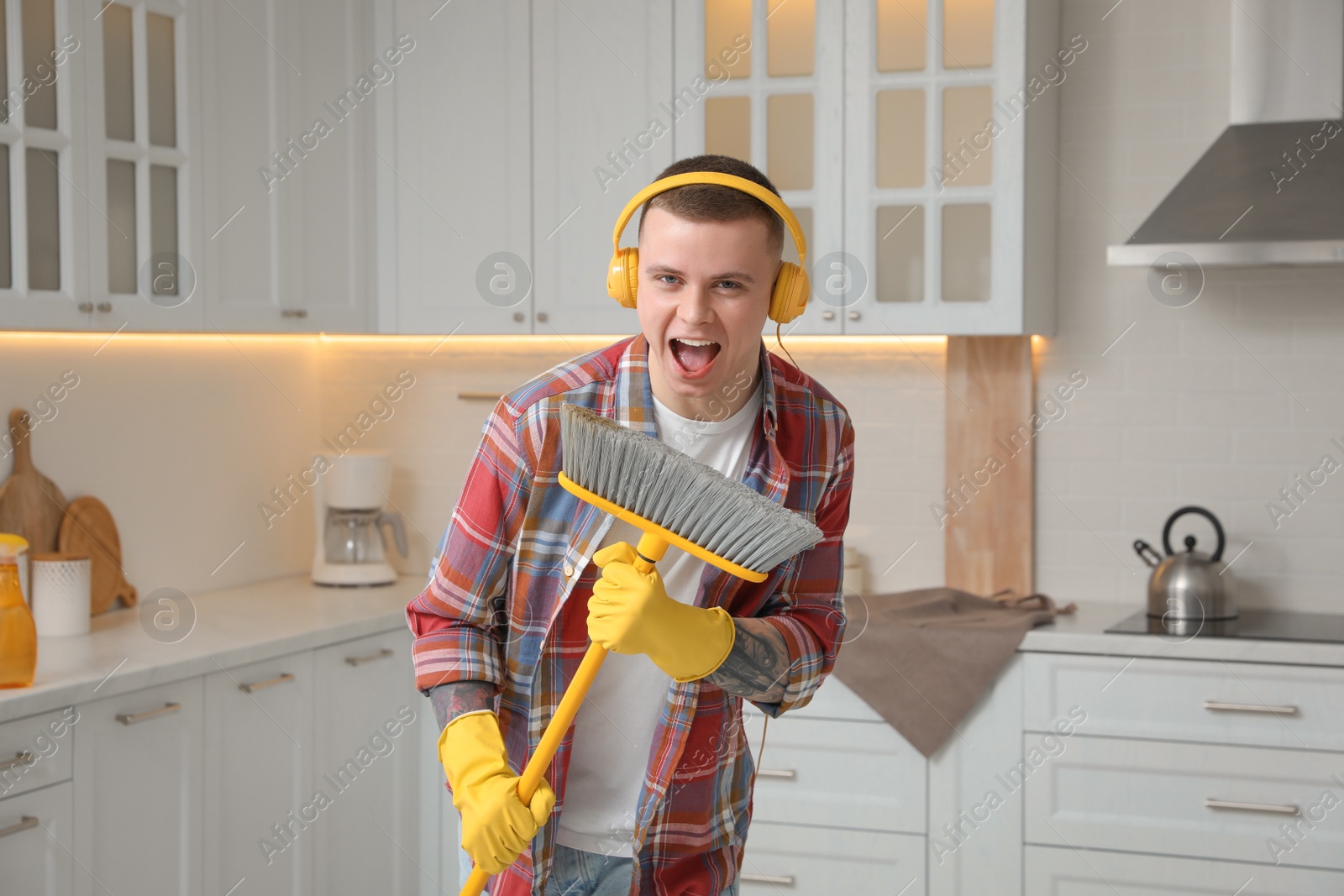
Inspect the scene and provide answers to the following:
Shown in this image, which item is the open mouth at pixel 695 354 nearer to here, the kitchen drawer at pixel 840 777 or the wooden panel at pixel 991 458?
the kitchen drawer at pixel 840 777

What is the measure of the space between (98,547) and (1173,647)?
7.40 ft

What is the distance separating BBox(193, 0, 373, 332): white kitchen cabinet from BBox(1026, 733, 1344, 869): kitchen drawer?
194cm

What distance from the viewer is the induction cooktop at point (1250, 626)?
8.57 ft

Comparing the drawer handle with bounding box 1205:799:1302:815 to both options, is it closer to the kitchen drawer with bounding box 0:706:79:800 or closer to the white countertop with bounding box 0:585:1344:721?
the white countertop with bounding box 0:585:1344:721

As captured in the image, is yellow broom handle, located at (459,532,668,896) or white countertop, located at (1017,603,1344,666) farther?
white countertop, located at (1017,603,1344,666)

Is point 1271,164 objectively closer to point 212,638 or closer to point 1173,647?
point 1173,647

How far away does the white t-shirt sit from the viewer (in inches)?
55.0

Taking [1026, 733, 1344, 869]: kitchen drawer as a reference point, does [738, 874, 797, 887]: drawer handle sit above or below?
below

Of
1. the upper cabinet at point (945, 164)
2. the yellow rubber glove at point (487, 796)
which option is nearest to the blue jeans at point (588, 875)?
the yellow rubber glove at point (487, 796)

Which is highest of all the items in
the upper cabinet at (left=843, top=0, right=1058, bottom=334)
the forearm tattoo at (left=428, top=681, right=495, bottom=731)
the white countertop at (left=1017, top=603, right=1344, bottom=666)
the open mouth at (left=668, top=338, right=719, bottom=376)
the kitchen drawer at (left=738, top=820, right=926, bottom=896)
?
the upper cabinet at (left=843, top=0, right=1058, bottom=334)

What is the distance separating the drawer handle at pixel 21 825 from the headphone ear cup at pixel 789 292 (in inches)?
60.7

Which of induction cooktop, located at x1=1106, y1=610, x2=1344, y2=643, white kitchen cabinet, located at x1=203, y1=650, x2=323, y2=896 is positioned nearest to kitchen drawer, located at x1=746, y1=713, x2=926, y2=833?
Result: induction cooktop, located at x1=1106, y1=610, x2=1344, y2=643

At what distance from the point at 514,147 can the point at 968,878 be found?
6.41ft

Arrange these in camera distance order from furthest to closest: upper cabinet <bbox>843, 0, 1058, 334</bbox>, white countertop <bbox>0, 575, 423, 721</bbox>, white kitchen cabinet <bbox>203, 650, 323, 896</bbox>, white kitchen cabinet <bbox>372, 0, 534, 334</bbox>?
1. white kitchen cabinet <bbox>372, 0, 534, 334</bbox>
2. upper cabinet <bbox>843, 0, 1058, 334</bbox>
3. white kitchen cabinet <bbox>203, 650, 323, 896</bbox>
4. white countertop <bbox>0, 575, 423, 721</bbox>
